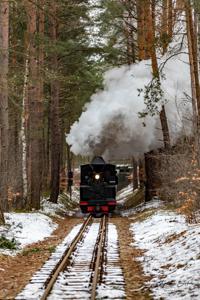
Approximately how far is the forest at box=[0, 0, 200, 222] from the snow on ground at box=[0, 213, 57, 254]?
31.9 inches

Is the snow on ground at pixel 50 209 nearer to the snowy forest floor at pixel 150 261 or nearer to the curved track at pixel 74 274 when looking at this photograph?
the snowy forest floor at pixel 150 261

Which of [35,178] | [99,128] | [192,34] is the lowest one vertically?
[35,178]

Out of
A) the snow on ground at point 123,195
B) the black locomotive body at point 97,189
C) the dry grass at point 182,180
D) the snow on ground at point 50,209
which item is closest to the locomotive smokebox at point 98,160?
the black locomotive body at point 97,189

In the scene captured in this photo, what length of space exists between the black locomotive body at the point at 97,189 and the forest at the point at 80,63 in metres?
1.80

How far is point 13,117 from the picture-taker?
2875 cm

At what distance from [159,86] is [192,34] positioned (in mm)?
3399

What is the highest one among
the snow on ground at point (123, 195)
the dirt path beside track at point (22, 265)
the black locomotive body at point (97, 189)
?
the black locomotive body at point (97, 189)

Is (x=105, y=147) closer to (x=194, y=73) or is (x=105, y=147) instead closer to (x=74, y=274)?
(x=194, y=73)

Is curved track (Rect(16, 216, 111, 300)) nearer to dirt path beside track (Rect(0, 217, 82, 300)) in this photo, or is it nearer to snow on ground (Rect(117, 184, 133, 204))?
dirt path beside track (Rect(0, 217, 82, 300))

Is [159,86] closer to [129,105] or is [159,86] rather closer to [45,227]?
[129,105]

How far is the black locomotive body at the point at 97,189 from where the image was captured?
23.7m

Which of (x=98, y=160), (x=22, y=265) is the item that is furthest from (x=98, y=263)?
(x=98, y=160)

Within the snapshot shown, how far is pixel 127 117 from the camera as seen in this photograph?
21203 mm

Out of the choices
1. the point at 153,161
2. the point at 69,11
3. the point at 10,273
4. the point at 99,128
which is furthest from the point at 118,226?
the point at 69,11
